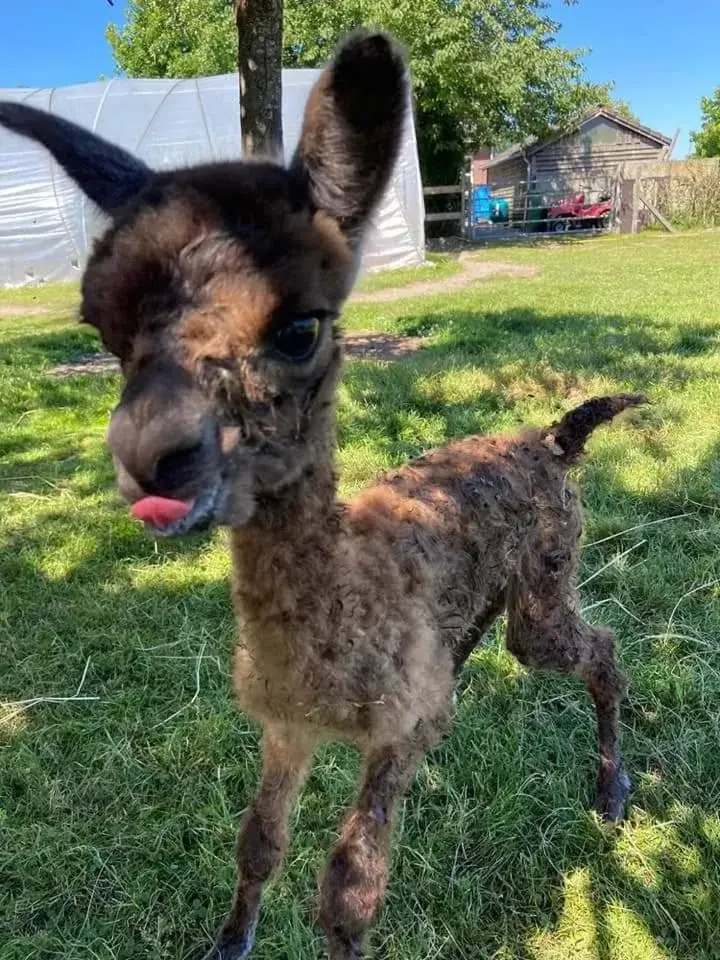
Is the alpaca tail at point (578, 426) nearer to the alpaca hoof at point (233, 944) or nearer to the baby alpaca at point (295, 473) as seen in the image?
the baby alpaca at point (295, 473)

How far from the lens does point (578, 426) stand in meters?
2.90

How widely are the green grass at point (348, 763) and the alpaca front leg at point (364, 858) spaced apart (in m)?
0.44

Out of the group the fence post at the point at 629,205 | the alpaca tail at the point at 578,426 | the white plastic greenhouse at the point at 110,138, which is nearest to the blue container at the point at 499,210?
the fence post at the point at 629,205

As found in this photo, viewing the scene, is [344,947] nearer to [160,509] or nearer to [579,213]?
[160,509]

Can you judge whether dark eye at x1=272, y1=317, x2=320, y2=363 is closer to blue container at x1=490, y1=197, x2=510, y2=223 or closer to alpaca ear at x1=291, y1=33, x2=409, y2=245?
alpaca ear at x1=291, y1=33, x2=409, y2=245

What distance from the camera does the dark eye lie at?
1553 millimetres

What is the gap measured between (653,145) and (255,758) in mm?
48284

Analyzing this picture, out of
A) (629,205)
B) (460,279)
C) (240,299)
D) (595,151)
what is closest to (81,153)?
(240,299)

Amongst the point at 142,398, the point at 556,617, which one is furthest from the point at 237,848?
the point at 142,398

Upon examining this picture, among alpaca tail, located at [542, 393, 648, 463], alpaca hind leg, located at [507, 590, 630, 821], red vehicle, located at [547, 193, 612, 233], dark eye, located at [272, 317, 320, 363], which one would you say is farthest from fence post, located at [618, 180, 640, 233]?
dark eye, located at [272, 317, 320, 363]

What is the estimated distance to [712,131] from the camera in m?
54.1

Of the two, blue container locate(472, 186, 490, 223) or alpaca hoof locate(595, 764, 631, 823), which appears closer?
alpaca hoof locate(595, 764, 631, 823)

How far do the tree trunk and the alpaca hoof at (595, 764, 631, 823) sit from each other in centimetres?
468

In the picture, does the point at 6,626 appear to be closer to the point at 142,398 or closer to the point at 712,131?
the point at 142,398
